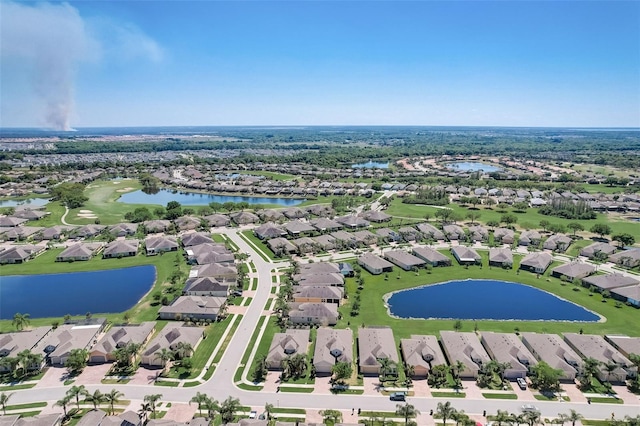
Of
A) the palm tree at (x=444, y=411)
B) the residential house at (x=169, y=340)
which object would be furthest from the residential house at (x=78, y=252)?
the palm tree at (x=444, y=411)

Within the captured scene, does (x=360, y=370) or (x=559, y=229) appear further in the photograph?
(x=559, y=229)

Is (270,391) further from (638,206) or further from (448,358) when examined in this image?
(638,206)

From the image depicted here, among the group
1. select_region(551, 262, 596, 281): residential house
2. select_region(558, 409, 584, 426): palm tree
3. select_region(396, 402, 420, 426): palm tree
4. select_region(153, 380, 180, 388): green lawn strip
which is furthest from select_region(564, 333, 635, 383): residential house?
select_region(153, 380, 180, 388): green lawn strip

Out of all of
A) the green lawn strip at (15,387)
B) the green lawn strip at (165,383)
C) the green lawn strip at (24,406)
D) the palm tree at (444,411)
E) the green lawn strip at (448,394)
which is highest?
the palm tree at (444,411)

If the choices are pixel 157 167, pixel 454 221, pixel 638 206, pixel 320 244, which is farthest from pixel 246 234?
pixel 157 167

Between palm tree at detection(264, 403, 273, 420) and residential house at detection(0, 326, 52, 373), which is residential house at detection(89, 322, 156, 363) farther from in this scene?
palm tree at detection(264, 403, 273, 420)

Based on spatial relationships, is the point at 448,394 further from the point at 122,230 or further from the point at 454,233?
the point at 122,230

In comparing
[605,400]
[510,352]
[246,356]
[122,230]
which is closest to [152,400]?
[246,356]

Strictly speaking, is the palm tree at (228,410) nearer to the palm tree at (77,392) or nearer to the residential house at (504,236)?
the palm tree at (77,392)
